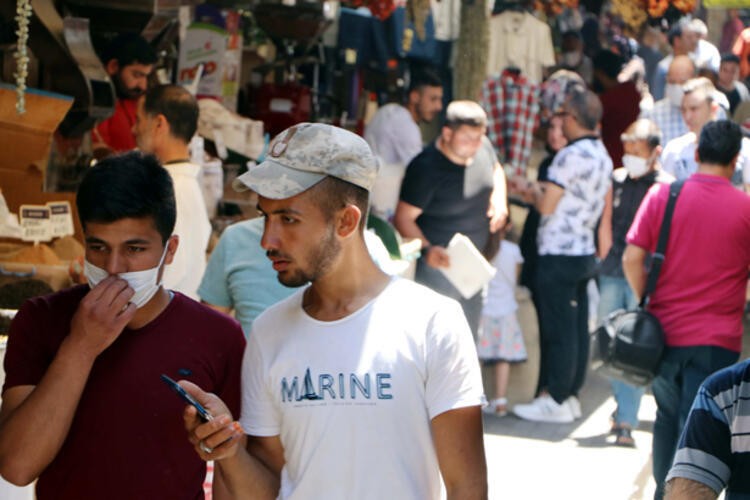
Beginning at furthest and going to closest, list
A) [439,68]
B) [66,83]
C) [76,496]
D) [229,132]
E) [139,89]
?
[439,68] → [229,132] → [139,89] → [66,83] → [76,496]

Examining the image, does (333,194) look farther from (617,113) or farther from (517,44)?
(517,44)

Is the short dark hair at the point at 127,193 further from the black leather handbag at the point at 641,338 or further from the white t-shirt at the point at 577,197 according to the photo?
the white t-shirt at the point at 577,197

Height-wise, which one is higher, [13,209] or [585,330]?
[13,209]

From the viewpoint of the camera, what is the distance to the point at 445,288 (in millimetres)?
8516

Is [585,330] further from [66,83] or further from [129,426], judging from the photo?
[129,426]

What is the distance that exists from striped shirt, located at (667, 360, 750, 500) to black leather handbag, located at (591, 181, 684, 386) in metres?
3.10

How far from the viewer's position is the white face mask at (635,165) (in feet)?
29.0

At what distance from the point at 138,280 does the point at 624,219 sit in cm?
664

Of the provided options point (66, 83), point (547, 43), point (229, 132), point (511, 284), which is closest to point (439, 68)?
point (547, 43)

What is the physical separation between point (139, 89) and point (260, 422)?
476 centimetres

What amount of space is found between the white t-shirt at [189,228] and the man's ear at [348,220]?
2181 millimetres

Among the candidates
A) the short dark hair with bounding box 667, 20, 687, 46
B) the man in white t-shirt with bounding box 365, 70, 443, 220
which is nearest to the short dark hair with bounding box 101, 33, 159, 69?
the man in white t-shirt with bounding box 365, 70, 443, 220

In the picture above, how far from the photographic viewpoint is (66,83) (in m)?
6.63

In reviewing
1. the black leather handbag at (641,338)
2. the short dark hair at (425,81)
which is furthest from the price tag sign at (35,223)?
the short dark hair at (425,81)
